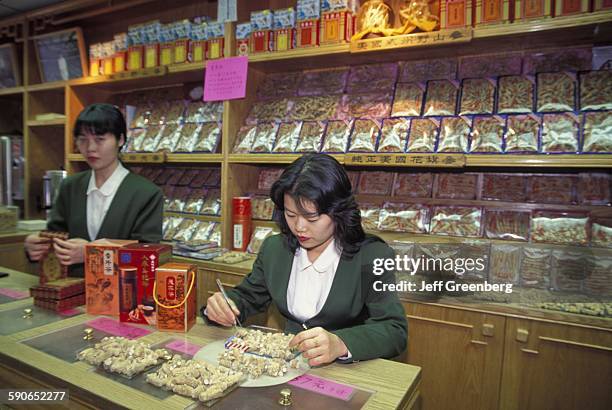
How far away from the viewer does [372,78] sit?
2.25 metres

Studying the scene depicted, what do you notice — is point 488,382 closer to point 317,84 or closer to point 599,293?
point 599,293

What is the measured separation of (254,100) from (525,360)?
6.48 feet

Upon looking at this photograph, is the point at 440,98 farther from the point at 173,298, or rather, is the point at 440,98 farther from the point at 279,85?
the point at 173,298

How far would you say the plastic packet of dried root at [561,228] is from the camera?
169cm

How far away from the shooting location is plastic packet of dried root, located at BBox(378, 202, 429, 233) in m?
2.00

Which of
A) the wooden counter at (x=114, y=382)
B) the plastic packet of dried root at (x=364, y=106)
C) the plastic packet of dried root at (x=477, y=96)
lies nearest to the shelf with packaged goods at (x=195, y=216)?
the plastic packet of dried root at (x=364, y=106)

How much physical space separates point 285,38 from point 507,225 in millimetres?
1480

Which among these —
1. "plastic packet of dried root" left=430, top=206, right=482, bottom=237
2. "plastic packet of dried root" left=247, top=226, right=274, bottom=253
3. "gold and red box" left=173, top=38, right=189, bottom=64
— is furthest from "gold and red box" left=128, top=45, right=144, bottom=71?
"plastic packet of dried root" left=430, top=206, right=482, bottom=237

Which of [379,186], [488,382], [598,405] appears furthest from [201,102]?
[598,405]

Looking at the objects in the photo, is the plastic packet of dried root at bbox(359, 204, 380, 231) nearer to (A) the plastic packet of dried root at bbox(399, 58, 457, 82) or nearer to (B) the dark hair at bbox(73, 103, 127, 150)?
(A) the plastic packet of dried root at bbox(399, 58, 457, 82)

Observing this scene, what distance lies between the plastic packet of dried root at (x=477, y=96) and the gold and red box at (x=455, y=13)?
297 mm

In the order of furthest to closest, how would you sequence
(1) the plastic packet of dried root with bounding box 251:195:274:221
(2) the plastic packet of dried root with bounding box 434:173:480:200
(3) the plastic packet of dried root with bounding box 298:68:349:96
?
1. (1) the plastic packet of dried root with bounding box 251:195:274:221
2. (3) the plastic packet of dried root with bounding box 298:68:349:96
3. (2) the plastic packet of dried root with bounding box 434:173:480:200

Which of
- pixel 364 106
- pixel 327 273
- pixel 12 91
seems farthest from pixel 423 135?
pixel 12 91

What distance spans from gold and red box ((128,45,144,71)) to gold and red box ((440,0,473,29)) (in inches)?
74.8
